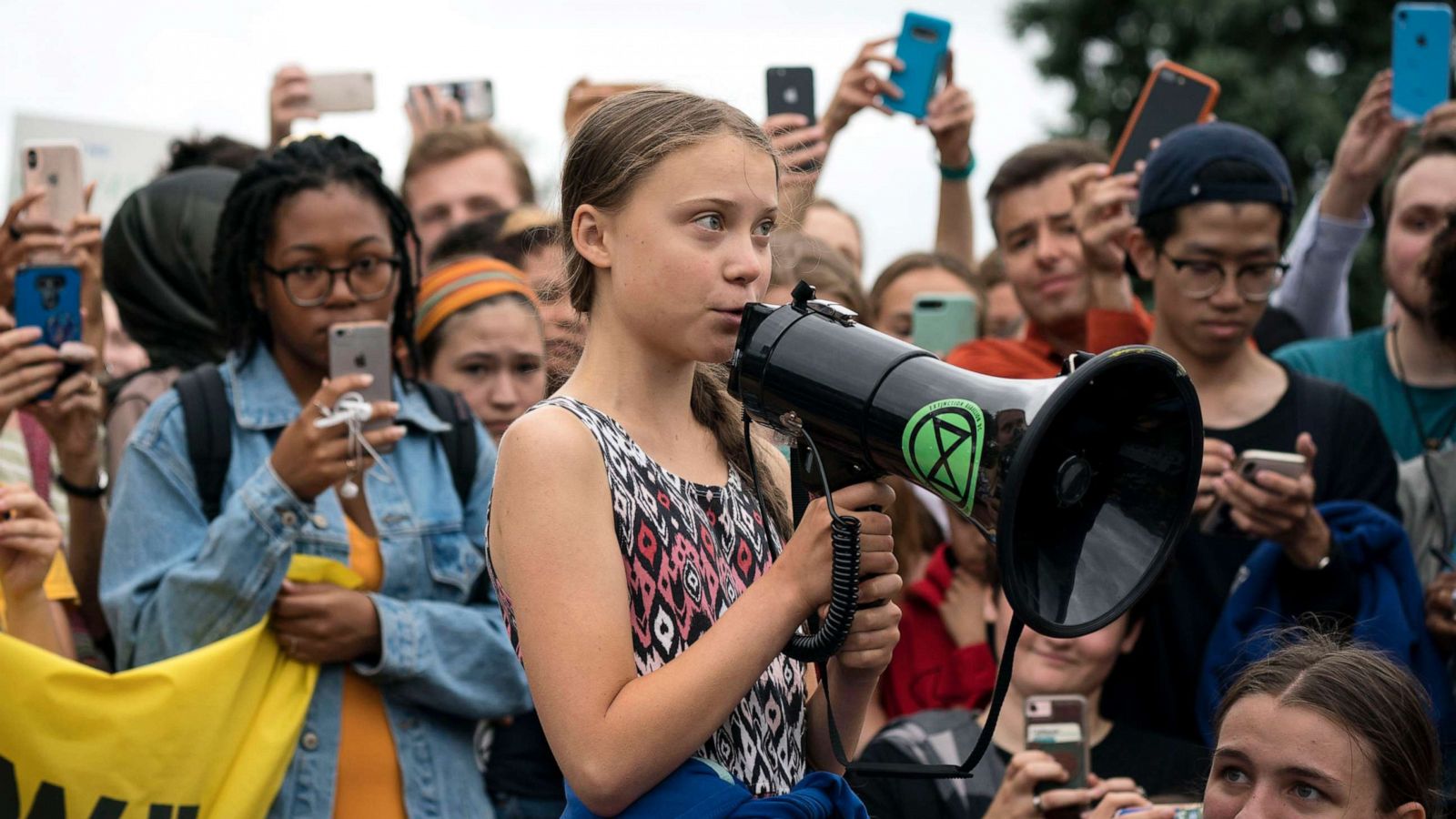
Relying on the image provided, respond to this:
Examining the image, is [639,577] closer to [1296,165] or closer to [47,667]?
[47,667]

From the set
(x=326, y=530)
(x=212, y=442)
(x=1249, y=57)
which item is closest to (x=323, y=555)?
(x=326, y=530)

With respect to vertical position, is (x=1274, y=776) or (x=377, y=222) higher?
(x=377, y=222)

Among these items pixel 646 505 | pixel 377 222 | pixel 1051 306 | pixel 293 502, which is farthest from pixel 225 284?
pixel 1051 306

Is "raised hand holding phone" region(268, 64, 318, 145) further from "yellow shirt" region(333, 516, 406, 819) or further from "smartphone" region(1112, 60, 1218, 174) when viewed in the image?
"smartphone" region(1112, 60, 1218, 174)

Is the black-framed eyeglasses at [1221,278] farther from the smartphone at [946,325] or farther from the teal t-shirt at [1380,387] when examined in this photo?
the smartphone at [946,325]

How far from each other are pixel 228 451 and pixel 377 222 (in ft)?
2.24

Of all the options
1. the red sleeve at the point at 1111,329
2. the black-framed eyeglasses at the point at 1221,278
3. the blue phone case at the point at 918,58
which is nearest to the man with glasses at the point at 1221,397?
the black-framed eyeglasses at the point at 1221,278

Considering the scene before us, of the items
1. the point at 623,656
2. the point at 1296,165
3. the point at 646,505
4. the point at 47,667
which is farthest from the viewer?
the point at 1296,165

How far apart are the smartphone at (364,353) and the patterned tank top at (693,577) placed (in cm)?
130

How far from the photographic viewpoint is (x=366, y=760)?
3605 mm

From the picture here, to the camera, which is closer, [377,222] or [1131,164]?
[377,222]

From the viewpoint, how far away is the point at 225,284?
395 cm

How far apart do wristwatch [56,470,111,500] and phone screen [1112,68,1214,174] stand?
2.97 m

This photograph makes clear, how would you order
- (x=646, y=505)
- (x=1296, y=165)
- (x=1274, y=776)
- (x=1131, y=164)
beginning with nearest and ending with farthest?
(x=646, y=505) < (x=1274, y=776) < (x=1131, y=164) < (x=1296, y=165)
